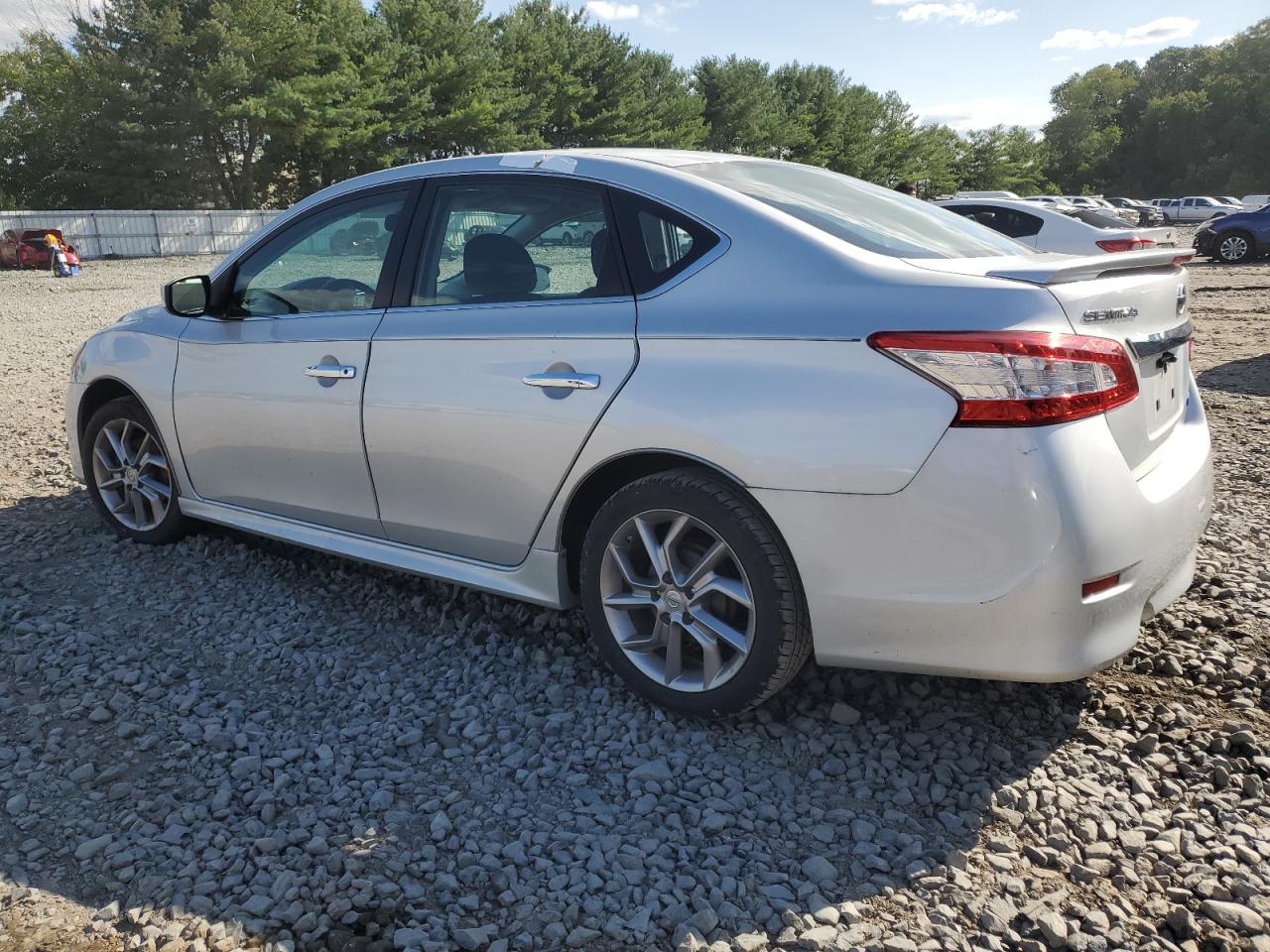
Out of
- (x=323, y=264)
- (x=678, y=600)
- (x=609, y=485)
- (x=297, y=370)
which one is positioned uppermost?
(x=323, y=264)

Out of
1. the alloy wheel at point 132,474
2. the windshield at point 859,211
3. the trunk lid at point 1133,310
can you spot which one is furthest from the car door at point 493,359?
the alloy wheel at point 132,474

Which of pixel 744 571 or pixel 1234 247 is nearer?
pixel 744 571

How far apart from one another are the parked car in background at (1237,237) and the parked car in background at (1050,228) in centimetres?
1213

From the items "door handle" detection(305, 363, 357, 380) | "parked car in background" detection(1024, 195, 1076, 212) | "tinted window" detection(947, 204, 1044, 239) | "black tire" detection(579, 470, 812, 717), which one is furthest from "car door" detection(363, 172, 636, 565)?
"parked car in background" detection(1024, 195, 1076, 212)

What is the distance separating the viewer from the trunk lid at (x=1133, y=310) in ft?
8.30

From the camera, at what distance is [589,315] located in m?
3.06

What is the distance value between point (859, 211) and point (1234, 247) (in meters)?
24.6

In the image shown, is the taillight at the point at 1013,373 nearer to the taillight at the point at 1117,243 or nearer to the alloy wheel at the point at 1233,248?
the taillight at the point at 1117,243

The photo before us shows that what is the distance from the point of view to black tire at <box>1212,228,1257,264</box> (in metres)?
23.2

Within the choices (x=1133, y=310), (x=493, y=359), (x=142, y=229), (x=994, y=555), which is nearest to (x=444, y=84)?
(x=142, y=229)

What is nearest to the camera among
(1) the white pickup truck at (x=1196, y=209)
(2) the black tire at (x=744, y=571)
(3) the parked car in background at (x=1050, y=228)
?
(2) the black tire at (x=744, y=571)

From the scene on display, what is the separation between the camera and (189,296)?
13.8 ft

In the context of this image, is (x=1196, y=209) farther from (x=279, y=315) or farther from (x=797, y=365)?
(x=797, y=365)

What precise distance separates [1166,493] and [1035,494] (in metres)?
0.56
